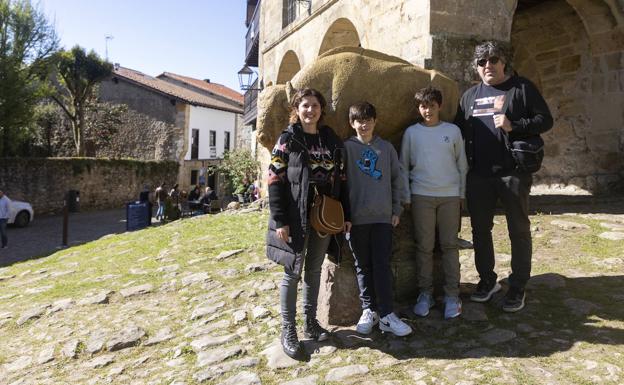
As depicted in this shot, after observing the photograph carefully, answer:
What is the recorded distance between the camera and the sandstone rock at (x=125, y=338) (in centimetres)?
321

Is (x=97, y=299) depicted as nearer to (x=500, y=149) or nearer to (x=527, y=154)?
(x=500, y=149)

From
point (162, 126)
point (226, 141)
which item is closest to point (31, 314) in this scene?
point (162, 126)

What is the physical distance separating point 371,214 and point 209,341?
1362 millimetres

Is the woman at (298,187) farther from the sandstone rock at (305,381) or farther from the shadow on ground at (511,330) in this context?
the shadow on ground at (511,330)

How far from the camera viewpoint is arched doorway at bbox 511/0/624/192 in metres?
7.66

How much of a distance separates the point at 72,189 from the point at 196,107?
9990 mm

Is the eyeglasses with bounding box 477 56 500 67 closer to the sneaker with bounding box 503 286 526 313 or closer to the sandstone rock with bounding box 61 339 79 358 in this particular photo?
the sneaker with bounding box 503 286 526 313

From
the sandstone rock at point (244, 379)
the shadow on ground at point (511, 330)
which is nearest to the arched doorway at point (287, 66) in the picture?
the shadow on ground at point (511, 330)

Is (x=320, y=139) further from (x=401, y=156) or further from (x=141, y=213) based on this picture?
(x=141, y=213)

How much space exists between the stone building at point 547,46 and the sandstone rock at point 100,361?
173 inches

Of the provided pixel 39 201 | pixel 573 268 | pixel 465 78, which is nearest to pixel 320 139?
pixel 573 268

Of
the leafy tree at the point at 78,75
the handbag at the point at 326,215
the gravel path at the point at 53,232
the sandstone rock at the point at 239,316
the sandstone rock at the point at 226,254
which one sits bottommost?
the gravel path at the point at 53,232

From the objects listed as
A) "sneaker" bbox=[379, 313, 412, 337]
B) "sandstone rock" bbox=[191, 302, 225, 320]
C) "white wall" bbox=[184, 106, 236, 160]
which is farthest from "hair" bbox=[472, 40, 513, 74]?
"white wall" bbox=[184, 106, 236, 160]

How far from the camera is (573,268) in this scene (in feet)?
12.5
